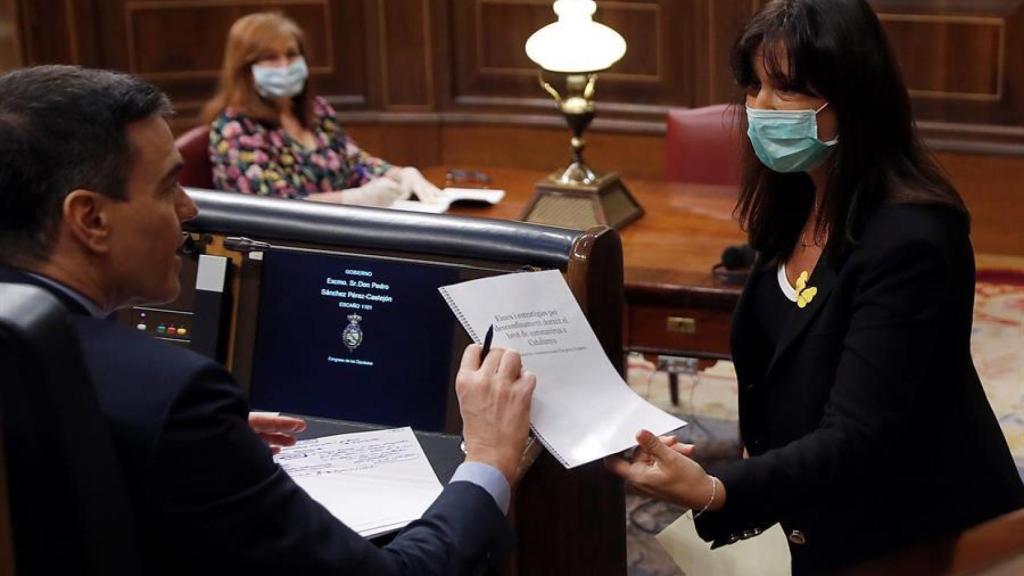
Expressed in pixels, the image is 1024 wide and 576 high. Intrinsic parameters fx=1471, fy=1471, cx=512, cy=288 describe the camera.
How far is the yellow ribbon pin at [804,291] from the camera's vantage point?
6.55 ft

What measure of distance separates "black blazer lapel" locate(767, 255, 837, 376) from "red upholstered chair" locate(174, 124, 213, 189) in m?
2.64

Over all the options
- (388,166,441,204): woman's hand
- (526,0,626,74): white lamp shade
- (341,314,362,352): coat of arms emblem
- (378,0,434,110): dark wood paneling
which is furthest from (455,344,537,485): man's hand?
(378,0,434,110): dark wood paneling

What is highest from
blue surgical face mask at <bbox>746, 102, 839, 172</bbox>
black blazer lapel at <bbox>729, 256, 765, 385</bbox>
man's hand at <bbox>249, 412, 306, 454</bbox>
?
blue surgical face mask at <bbox>746, 102, 839, 172</bbox>

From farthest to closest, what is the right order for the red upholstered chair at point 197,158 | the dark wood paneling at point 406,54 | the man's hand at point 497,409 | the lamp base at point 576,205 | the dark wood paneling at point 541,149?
1. the dark wood paneling at point 406,54
2. the dark wood paneling at point 541,149
3. the red upholstered chair at point 197,158
4. the lamp base at point 576,205
5. the man's hand at point 497,409

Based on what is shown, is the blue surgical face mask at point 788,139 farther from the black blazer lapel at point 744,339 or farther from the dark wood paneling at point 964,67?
the dark wood paneling at point 964,67

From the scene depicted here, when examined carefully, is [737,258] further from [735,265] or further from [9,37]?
[9,37]

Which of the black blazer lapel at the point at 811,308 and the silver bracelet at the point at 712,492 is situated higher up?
the black blazer lapel at the point at 811,308

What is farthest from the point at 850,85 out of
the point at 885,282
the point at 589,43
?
the point at 589,43

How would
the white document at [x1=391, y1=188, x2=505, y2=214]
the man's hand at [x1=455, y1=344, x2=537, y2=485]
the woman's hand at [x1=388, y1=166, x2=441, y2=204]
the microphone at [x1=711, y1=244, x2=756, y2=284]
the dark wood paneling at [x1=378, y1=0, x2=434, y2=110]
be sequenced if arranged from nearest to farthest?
1. the man's hand at [x1=455, y1=344, x2=537, y2=485]
2. the microphone at [x1=711, y1=244, x2=756, y2=284]
3. the white document at [x1=391, y1=188, x2=505, y2=214]
4. the woman's hand at [x1=388, y1=166, x2=441, y2=204]
5. the dark wood paneling at [x1=378, y1=0, x2=434, y2=110]

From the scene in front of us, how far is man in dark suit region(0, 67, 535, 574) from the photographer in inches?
53.7

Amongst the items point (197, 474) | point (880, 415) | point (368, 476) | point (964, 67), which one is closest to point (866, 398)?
point (880, 415)

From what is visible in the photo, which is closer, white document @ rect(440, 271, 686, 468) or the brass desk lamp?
white document @ rect(440, 271, 686, 468)

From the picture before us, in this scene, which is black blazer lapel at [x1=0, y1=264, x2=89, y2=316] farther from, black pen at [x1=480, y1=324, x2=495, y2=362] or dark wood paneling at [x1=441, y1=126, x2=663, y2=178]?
dark wood paneling at [x1=441, y1=126, x2=663, y2=178]

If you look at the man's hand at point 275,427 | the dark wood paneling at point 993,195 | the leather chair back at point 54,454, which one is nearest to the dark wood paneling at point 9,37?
the dark wood paneling at point 993,195
